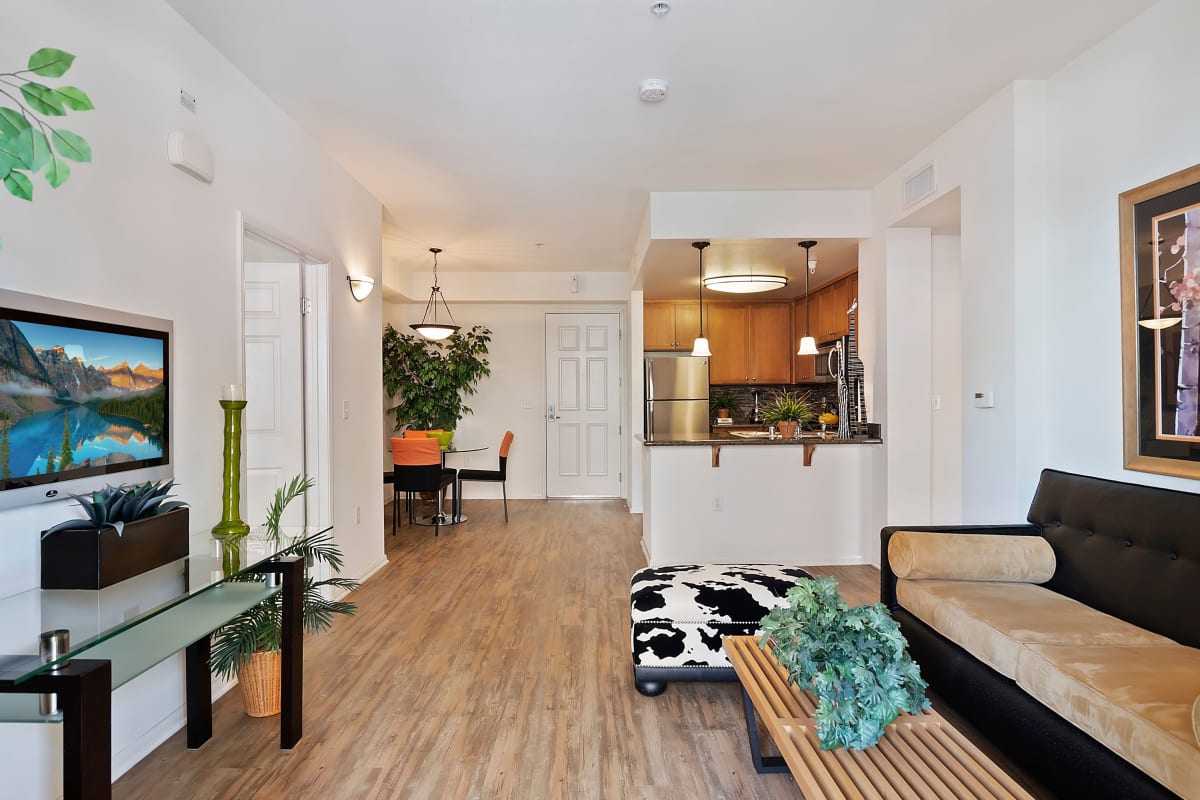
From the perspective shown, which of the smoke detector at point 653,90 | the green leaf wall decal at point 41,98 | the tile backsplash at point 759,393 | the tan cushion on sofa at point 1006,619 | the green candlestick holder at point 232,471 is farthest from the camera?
the tile backsplash at point 759,393

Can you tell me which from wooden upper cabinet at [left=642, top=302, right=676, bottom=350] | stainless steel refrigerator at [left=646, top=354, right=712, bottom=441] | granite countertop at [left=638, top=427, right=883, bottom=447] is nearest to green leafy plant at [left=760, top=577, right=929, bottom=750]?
granite countertop at [left=638, top=427, right=883, bottom=447]

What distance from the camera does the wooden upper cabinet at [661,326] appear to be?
7.45m

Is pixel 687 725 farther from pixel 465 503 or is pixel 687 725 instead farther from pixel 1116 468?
→ pixel 465 503

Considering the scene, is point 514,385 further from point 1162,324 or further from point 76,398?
point 1162,324

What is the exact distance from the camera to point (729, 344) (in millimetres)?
7512

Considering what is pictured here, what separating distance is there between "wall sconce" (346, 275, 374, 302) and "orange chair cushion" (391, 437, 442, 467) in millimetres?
1614

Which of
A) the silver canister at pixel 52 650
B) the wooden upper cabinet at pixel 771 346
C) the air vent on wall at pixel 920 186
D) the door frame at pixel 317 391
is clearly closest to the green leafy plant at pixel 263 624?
the silver canister at pixel 52 650

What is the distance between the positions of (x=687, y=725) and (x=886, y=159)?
3.36m

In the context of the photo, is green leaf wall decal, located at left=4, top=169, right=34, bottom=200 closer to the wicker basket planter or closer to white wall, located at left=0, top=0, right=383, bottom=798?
white wall, located at left=0, top=0, right=383, bottom=798

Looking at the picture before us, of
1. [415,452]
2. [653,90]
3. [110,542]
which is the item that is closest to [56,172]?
[110,542]

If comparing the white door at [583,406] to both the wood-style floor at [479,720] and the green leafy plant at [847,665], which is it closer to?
A: the wood-style floor at [479,720]

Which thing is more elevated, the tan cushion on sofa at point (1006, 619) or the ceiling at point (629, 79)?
the ceiling at point (629, 79)

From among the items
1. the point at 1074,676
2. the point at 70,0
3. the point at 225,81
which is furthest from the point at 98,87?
the point at 1074,676

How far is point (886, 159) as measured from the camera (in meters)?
3.84
